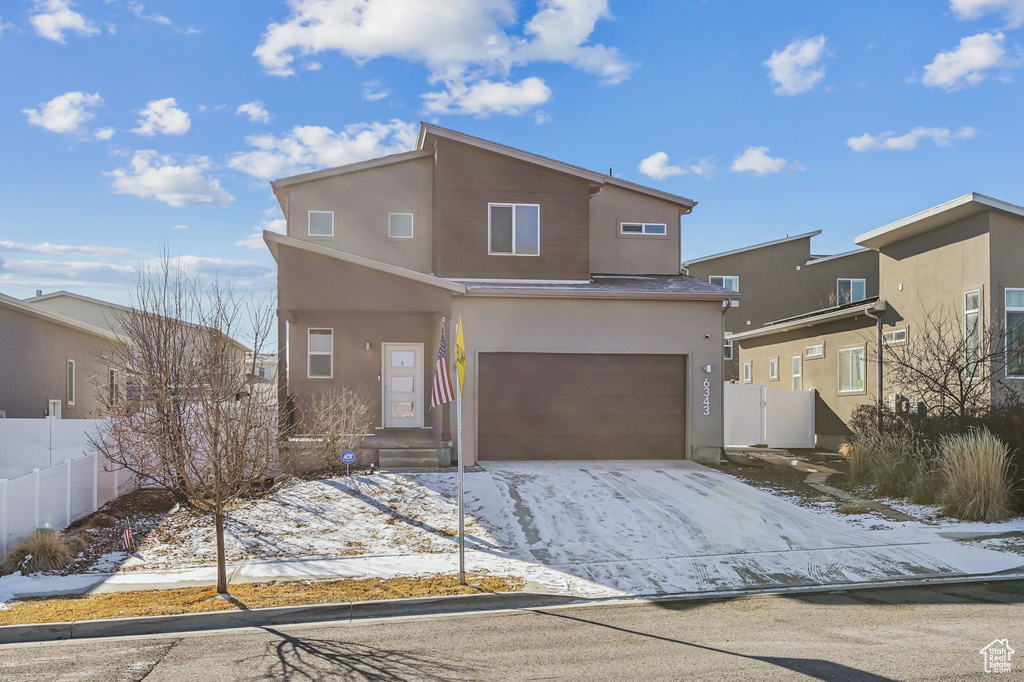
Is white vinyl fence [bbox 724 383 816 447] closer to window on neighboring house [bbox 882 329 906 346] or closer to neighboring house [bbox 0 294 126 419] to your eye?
window on neighboring house [bbox 882 329 906 346]

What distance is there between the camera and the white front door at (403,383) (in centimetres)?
1877

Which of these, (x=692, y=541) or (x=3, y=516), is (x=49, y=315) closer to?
(x=3, y=516)

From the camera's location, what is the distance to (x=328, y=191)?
19.3 m

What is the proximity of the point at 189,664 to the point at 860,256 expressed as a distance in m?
32.4

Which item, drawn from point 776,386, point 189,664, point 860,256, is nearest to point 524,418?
point 189,664

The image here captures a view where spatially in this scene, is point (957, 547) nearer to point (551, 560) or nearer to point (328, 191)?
point (551, 560)

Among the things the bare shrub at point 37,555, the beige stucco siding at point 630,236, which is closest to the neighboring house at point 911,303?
the beige stucco siding at point 630,236

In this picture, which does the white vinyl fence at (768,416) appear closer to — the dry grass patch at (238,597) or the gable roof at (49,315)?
the dry grass patch at (238,597)

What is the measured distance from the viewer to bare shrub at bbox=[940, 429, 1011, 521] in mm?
12039

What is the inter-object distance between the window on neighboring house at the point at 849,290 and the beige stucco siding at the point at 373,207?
20.9m

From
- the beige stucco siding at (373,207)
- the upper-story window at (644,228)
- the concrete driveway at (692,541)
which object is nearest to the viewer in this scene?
the concrete driveway at (692,541)

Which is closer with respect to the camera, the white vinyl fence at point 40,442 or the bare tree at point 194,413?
the bare tree at point 194,413

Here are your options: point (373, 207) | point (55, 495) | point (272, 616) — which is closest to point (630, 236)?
point (373, 207)

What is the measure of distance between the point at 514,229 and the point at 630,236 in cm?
341
